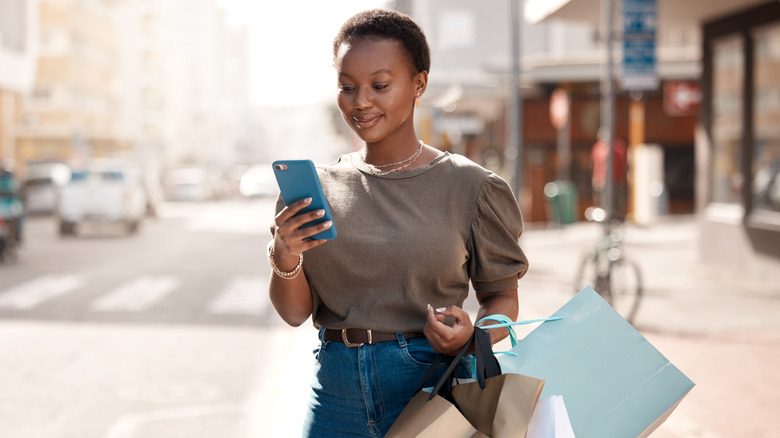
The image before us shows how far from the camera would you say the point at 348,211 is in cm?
224

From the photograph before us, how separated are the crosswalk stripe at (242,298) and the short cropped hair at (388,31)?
9.25m

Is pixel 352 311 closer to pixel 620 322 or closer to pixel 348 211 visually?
pixel 348 211

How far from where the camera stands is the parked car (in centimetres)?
2397

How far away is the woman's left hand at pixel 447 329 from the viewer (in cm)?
212

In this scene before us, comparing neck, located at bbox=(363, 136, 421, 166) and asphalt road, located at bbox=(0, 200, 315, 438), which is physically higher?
neck, located at bbox=(363, 136, 421, 166)

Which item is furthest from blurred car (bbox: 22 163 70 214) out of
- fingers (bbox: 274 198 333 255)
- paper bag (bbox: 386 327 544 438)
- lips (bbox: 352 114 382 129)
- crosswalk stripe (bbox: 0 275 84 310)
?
paper bag (bbox: 386 327 544 438)

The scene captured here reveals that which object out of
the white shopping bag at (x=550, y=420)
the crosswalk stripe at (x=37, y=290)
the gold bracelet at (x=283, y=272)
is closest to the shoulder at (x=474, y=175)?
the gold bracelet at (x=283, y=272)

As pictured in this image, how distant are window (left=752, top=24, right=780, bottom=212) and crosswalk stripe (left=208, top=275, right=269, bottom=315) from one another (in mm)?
6740

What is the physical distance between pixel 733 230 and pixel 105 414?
9.66m

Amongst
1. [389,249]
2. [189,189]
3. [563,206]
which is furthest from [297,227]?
[189,189]

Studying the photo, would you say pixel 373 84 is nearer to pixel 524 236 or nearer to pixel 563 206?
pixel 524 236

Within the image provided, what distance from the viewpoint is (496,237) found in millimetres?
2254

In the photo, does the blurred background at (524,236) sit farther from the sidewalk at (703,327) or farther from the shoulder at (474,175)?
the shoulder at (474,175)

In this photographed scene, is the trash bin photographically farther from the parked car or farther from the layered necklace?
the layered necklace
